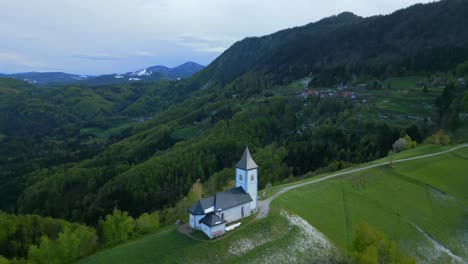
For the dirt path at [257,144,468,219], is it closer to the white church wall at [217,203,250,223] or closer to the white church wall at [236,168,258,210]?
the white church wall at [236,168,258,210]

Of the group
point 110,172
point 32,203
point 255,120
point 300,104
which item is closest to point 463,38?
point 300,104

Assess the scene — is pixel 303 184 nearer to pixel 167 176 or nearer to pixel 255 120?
pixel 167 176

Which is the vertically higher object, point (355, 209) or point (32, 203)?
point (355, 209)

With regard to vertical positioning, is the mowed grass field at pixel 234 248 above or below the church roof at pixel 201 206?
below

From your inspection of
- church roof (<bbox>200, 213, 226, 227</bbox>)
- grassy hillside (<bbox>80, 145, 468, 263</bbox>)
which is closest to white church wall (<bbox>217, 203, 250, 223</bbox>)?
church roof (<bbox>200, 213, 226, 227</bbox>)

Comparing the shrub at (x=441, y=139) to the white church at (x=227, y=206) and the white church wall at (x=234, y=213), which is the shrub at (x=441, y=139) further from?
the white church wall at (x=234, y=213)

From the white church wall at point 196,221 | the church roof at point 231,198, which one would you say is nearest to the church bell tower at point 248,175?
the church roof at point 231,198
